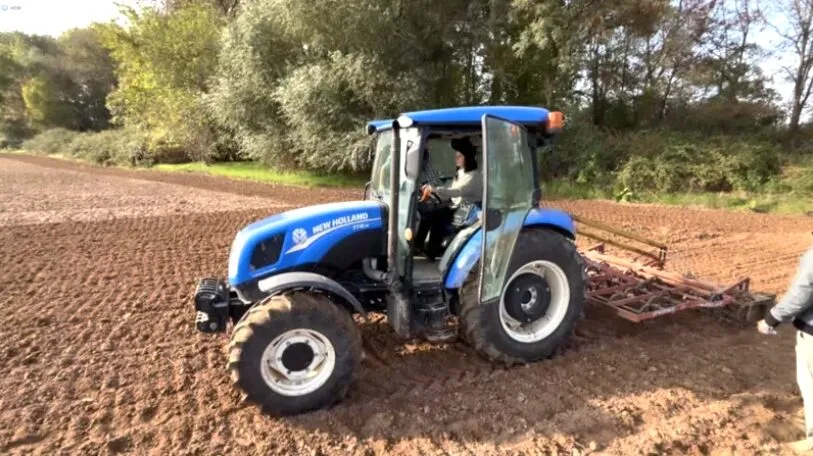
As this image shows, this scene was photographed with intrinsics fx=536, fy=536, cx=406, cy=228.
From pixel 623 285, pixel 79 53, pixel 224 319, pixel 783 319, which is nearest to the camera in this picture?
pixel 783 319

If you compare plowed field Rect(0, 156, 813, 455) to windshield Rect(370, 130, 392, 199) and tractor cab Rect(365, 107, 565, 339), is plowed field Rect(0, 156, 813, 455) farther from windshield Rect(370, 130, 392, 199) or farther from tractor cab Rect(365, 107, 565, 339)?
windshield Rect(370, 130, 392, 199)

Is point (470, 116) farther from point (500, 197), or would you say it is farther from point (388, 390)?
point (388, 390)

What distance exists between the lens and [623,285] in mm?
4977

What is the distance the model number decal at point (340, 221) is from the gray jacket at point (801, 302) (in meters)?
2.66

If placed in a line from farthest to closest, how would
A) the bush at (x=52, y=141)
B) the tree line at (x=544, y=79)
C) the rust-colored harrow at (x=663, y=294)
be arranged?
the bush at (x=52, y=141) < the tree line at (x=544, y=79) < the rust-colored harrow at (x=663, y=294)

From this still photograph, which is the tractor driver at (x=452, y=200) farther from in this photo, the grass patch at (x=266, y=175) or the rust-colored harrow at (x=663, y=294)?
the grass patch at (x=266, y=175)

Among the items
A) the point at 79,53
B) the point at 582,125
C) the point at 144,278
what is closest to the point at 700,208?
the point at 582,125

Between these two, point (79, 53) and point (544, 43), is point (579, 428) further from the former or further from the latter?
point (79, 53)

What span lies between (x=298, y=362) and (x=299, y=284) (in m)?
0.50

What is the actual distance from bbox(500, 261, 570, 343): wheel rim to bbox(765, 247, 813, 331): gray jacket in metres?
1.42

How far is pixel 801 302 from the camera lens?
3.06 m

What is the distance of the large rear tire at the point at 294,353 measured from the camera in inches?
129

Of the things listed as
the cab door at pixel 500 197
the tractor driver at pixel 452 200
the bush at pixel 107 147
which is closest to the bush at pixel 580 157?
the tractor driver at pixel 452 200

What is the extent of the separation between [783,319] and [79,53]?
56.5 m
